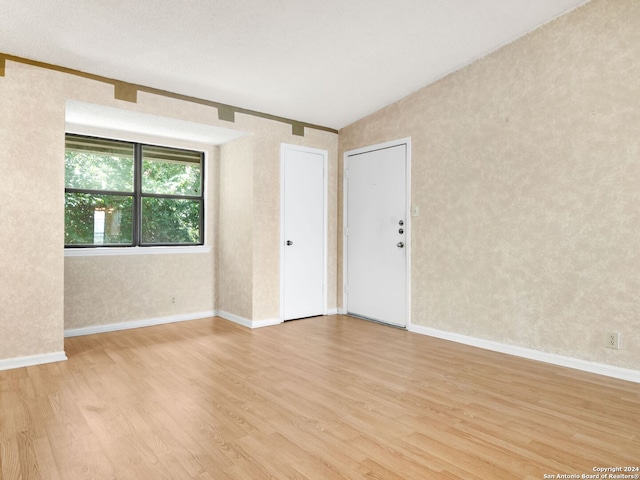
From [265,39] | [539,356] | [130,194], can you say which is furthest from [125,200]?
[539,356]

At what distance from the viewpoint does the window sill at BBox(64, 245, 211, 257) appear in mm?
4246

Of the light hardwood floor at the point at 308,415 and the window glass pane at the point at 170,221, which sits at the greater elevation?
the window glass pane at the point at 170,221

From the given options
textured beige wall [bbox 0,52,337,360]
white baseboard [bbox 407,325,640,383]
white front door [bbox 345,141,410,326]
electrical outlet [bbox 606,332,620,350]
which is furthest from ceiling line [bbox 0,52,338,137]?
electrical outlet [bbox 606,332,620,350]

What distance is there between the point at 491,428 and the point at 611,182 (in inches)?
84.0

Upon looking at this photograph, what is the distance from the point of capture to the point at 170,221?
4988 millimetres

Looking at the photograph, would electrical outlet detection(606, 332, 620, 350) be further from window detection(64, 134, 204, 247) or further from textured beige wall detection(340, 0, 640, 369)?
window detection(64, 134, 204, 247)

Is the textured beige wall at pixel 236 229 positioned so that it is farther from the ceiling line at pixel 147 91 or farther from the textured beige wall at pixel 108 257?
the ceiling line at pixel 147 91

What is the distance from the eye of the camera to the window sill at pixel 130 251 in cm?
425

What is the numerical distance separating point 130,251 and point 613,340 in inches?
185

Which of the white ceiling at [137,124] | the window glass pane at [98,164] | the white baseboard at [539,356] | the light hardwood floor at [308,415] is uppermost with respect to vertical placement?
the white ceiling at [137,124]

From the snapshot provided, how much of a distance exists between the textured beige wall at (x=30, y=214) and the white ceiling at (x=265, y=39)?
0.35 meters

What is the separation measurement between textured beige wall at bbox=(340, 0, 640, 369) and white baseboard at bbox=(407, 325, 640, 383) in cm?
5

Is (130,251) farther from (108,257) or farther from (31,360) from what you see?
(31,360)

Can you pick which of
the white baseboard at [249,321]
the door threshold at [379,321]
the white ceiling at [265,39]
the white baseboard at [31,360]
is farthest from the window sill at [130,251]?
the door threshold at [379,321]
